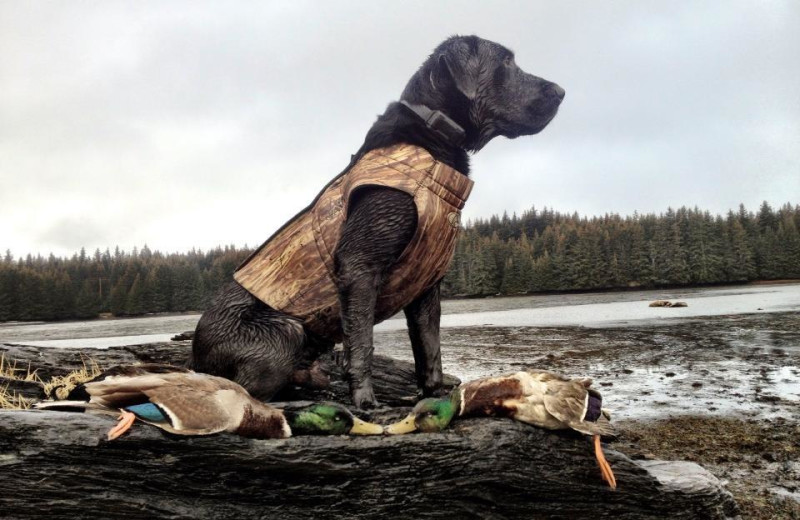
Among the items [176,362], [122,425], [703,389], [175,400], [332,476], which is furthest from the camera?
[703,389]

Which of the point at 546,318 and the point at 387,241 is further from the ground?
the point at 387,241

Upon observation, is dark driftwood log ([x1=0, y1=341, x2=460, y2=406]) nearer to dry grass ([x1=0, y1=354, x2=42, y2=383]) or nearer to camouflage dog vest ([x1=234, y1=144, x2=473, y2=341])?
dry grass ([x1=0, y1=354, x2=42, y2=383])

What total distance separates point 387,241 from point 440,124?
3.07 feet

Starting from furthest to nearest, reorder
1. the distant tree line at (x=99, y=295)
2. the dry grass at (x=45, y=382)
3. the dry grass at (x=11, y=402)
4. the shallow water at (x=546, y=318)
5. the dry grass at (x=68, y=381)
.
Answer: the distant tree line at (x=99, y=295)
the shallow water at (x=546, y=318)
the dry grass at (x=68, y=381)
the dry grass at (x=45, y=382)
the dry grass at (x=11, y=402)

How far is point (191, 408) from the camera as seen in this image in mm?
2596

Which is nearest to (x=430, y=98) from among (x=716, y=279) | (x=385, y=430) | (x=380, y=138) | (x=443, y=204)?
(x=380, y=138)

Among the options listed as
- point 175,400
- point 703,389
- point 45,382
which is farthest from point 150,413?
point 703,389

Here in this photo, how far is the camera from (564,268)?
405ft

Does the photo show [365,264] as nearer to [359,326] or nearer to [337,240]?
[337,240]

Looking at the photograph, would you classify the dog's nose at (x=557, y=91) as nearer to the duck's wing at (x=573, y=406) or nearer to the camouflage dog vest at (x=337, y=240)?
the camouflage dog vest at (x=337, y=240)

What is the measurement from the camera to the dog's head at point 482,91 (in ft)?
12.4

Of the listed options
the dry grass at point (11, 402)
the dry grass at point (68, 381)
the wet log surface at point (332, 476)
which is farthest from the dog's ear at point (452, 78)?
the dry grass at point (11, 402)

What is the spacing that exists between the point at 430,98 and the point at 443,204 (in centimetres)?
81

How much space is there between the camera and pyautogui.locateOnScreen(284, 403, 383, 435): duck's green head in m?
2.89
